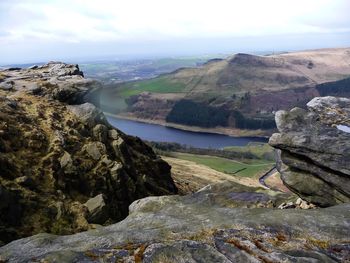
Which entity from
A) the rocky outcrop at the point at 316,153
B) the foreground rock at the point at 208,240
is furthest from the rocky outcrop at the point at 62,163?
the rocky outcrop at the point at 316,153

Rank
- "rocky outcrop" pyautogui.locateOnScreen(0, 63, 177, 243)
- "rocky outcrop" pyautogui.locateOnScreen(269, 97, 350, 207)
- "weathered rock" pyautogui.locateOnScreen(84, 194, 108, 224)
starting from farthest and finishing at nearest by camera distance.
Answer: "weathered rock" pyautogui.locateOnScreen(84, 194, 108, 224) < "rocky outcrop" pyautogui.locateOnScreen(0, 63, 177, 243) < "rocky outcrop" pyautogui.locateOnScreen(269, 97, 350, 207)

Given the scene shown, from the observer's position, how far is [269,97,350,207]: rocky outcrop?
2727cm

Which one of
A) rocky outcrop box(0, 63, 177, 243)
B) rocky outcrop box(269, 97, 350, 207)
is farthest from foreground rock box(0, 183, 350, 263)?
rocky outcrop box(0, 63, 177, 243)

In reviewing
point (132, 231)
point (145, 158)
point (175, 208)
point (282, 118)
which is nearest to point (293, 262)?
point (132, 231)

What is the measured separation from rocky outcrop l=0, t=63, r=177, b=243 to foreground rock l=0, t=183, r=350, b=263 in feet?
28.6

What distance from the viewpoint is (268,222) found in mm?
19188

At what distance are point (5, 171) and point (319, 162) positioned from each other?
22428mm

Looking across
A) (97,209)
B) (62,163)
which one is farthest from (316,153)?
(62,163)

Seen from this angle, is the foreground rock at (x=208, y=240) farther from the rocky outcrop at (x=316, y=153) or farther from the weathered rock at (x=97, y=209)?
the weathered rock at (x=97, y=209)

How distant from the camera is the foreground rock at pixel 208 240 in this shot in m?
16.1

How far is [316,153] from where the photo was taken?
28078 millimetres

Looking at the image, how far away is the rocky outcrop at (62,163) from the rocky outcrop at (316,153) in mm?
14379

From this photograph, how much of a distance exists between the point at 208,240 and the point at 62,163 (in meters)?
20.1

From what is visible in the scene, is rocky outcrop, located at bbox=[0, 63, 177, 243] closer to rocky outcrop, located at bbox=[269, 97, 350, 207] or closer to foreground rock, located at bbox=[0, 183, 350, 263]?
foreground rock, located at bbox=[0, 183, 350, 263]
